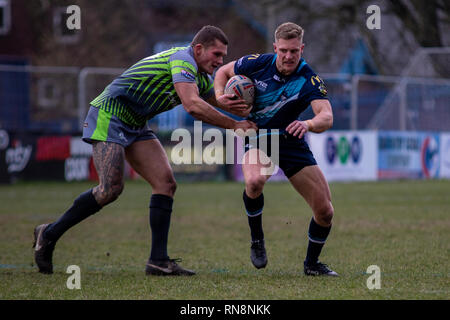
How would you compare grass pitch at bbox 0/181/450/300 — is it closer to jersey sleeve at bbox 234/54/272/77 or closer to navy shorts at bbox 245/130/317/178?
navy shorts at bbox 245/130/317/178

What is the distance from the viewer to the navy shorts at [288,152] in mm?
6246

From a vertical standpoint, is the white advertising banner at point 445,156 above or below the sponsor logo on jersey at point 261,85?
below

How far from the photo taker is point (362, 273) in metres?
6.29

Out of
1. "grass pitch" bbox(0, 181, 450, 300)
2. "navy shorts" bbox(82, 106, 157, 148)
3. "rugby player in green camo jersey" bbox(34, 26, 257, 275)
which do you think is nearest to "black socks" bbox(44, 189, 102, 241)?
"rugby player in green camo jersey" bbox(34, 26, 257, 275)

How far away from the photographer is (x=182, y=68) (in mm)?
6113

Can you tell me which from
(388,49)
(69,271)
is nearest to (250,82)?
(69,271)

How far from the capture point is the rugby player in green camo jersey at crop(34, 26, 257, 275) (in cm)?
614

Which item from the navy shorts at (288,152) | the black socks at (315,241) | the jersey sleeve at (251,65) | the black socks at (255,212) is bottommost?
the black socks at (315,241)

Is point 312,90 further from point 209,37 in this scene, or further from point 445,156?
point 445,156

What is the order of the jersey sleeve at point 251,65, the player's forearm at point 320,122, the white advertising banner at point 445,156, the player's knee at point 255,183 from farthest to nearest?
the white advertising banner at point 445,156 < the jersey sleeve at point 251,65 < the player's knee at point 255,183 < the player's forearm at point 320,122

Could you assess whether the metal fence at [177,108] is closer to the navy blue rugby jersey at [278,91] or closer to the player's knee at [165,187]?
the player's knee at [165,187]

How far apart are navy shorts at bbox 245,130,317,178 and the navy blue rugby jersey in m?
0.10

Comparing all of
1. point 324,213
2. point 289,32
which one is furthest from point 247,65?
point 324,213

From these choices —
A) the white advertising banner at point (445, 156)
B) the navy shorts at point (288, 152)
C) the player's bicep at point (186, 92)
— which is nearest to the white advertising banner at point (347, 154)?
the white advertising banner at point (445, 156)
